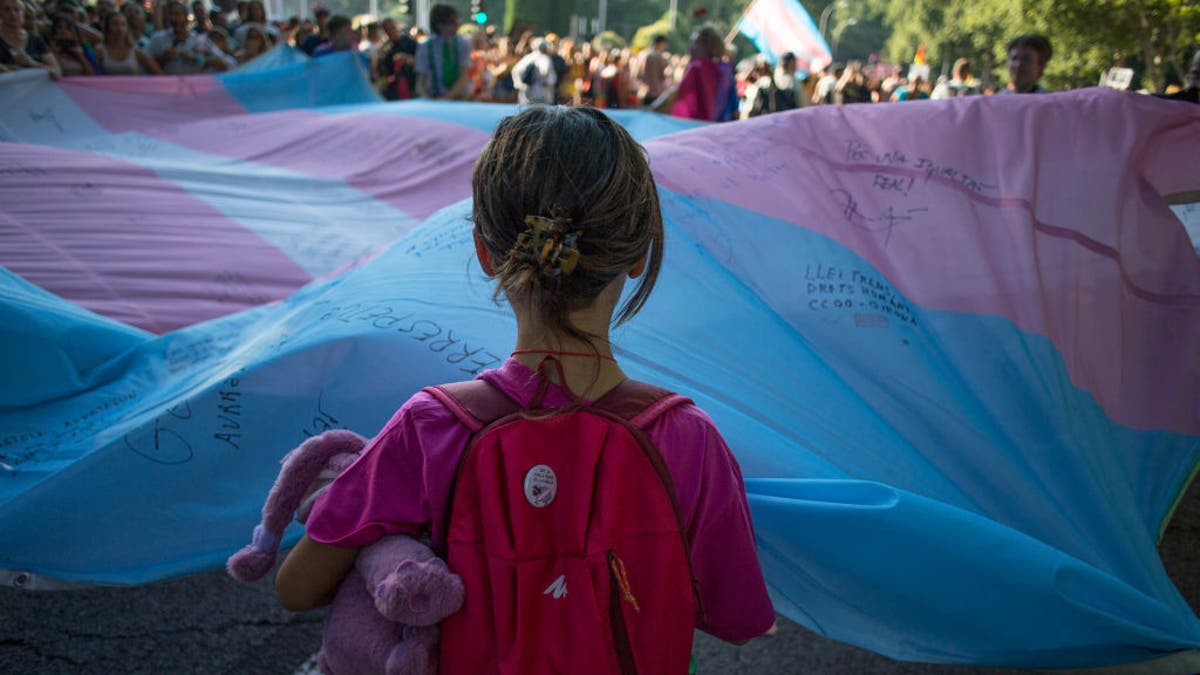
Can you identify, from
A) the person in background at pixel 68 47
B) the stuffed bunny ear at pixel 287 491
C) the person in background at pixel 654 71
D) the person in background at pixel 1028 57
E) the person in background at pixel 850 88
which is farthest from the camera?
Result: the person in background at pixel 850 88

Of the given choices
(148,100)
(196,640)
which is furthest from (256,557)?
(148,100)

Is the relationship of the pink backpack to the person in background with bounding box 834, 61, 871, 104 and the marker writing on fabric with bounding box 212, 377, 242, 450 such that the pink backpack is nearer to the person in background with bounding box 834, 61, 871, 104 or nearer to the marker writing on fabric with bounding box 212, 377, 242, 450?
the marker writing on fabric with bounding box 212, 377, 242, 450

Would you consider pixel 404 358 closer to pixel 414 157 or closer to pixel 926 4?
pixel 414 157

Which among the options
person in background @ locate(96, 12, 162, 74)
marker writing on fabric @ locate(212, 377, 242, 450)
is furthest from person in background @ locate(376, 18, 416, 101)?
marker writing on fabric @ locate(212, 377, 242, 450)

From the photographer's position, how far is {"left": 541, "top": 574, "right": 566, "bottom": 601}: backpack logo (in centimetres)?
98

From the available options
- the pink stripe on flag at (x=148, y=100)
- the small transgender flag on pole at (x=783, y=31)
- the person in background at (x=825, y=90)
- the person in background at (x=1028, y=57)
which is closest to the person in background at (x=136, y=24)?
the pink stripe on flag at (x=148, y=100)

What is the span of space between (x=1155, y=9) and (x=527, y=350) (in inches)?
233

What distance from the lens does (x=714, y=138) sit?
104 inches

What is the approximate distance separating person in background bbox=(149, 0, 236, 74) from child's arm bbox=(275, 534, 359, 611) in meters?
6.30

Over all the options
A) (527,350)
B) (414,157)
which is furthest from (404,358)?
(414,157)

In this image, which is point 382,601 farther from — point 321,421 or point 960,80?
point 960,80

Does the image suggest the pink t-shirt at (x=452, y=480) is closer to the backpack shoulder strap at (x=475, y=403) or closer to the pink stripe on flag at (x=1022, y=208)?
the backpack shoulder strap at (x=475, y=403)

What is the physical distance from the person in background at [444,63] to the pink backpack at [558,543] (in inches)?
268

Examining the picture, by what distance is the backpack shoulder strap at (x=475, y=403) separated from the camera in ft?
3.27
